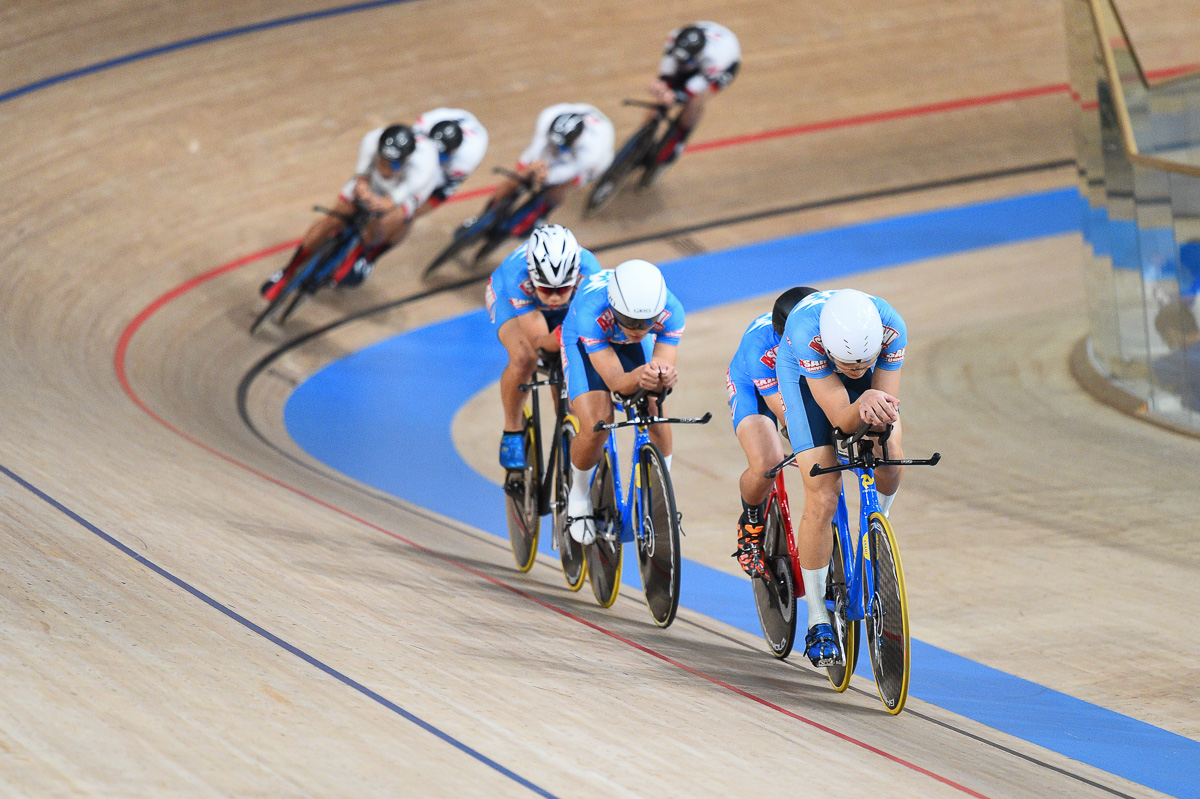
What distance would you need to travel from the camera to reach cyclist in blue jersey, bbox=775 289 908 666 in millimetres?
2795

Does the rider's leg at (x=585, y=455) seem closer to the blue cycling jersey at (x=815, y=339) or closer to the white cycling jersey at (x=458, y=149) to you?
the blue cycling jersey at (x=815, y=339)

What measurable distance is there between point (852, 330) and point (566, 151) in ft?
17.5

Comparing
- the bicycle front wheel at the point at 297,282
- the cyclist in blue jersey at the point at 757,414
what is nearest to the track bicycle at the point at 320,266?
the bicycle front wheel at the point at 297,282

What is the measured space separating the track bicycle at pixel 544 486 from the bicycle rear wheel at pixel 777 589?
→ 622 mm

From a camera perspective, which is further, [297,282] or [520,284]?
[297,282]

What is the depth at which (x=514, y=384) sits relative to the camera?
13.2 feet

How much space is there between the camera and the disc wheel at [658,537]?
11.2 feet

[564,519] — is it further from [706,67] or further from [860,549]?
[706,67]

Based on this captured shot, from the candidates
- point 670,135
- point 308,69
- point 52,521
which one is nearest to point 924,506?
point 52,521

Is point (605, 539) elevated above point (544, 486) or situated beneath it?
situated beneath

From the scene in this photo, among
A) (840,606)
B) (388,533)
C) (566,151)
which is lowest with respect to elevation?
(388,533)

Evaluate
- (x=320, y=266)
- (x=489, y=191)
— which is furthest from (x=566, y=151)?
(x=320, y=266)

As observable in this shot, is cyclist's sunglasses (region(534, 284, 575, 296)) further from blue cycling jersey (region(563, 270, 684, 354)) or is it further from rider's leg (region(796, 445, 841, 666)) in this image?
rider's leg (region(796, 445, 841, 666))

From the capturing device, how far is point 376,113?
9289 mm
